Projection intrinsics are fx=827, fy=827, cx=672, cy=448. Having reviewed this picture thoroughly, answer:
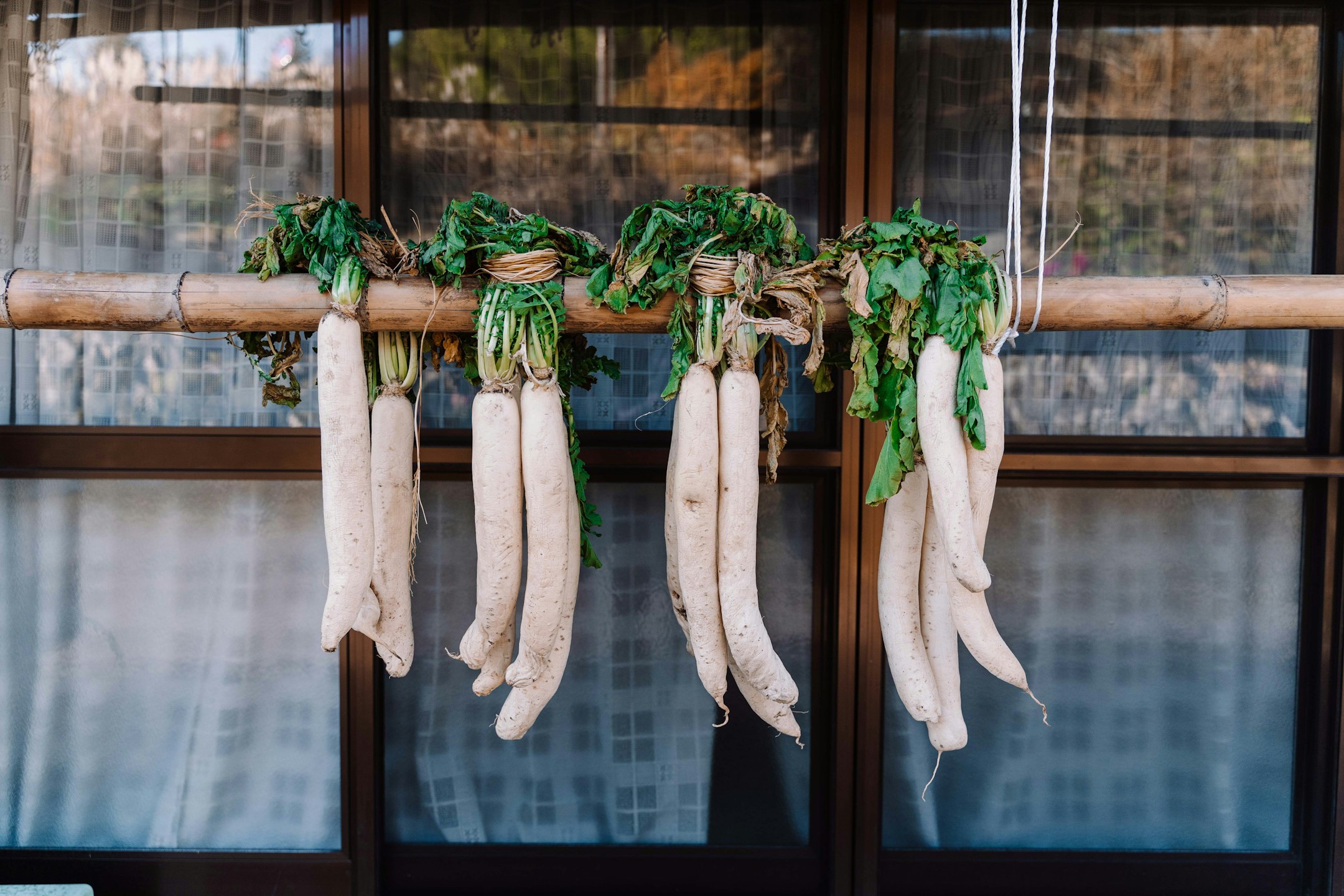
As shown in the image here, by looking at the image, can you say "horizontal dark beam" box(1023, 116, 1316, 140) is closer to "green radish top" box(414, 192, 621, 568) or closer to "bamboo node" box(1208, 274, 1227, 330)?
"bamboo node" box(1208, 274, 1227, 330)

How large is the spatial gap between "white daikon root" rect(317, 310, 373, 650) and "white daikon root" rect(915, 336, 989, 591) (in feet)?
3.32

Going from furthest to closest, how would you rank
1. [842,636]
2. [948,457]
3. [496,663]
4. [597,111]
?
[597,111] → [842,636] → [496,663] → [948,457]

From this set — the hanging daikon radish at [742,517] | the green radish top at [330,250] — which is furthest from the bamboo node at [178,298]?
the hanging daikon radish at [742,517]

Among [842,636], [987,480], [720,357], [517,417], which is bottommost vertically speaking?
[842,636]

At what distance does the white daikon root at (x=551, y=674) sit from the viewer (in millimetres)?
1615

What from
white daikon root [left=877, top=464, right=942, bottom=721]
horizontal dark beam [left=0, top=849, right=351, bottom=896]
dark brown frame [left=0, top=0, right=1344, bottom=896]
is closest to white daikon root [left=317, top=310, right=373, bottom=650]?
dark brown frame [left=0, top=0, right=1344, bottom=896]

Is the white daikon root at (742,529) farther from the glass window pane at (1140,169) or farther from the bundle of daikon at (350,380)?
the glass window pane at (1140,169)

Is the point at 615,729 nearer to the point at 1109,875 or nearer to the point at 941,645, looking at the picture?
the point at 941,645

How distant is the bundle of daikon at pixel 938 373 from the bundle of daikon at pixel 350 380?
0.84 metres

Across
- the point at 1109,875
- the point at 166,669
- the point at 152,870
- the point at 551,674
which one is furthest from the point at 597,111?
the point at 1109,875

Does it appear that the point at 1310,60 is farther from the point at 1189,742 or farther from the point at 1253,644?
the point at 1189,742

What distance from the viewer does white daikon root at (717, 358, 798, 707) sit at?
150 centimetres

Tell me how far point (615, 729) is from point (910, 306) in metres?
1.69

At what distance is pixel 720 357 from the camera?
1.49m
